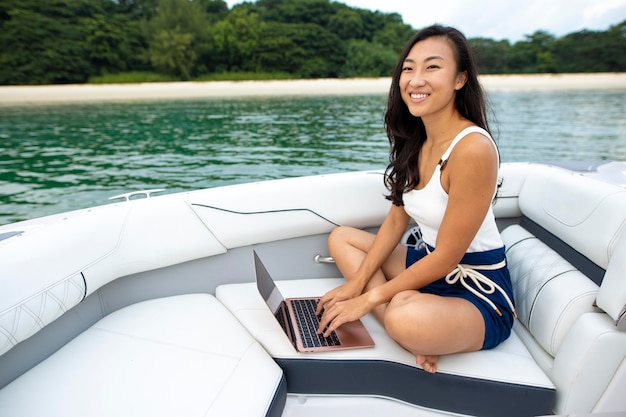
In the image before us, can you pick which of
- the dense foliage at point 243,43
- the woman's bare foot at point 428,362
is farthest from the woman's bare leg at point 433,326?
the dense foliage at point 243,43

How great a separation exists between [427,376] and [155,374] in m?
0.75

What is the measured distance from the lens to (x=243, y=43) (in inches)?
1366

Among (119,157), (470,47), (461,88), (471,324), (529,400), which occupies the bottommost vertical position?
(119,157)

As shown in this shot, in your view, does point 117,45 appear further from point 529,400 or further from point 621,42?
point 621,42

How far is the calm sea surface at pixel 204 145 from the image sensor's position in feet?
21.1

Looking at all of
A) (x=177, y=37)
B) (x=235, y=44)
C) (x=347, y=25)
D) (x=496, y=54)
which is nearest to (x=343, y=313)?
(x=177, y=37)

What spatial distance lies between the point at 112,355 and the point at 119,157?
327 inches

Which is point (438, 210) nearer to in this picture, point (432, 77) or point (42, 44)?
point (432, 77)

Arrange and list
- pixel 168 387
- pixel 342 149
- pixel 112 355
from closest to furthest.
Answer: pixel 168 387
pixel 112 355
pixel 342 149

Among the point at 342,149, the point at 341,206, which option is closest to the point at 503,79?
the point at 342,149

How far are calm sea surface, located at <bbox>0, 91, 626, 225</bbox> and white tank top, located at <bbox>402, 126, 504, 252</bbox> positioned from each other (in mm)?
4849

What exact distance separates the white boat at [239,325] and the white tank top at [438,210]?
263 millimetres

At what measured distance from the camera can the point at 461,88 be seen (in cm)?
131

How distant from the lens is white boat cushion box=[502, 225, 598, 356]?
1220mm
